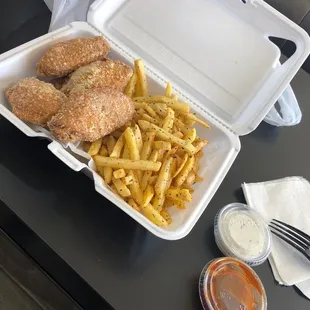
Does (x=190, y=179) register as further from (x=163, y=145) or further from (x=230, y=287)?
(x=230, y=287)

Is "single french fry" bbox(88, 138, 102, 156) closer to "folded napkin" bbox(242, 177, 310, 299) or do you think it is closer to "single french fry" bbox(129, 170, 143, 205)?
"single french fry" bbox(129, 170, 143, 205)

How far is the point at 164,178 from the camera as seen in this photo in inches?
40.2

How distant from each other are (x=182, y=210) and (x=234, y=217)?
0.16 meters

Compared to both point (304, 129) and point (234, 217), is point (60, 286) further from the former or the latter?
point (304, 129)

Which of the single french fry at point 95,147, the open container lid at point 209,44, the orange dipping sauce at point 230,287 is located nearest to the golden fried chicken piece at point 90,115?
the single french fry at point 95,147

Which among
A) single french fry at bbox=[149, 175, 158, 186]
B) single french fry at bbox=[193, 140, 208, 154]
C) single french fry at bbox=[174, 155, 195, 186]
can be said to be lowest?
single french fry at bbox=[149, 175, 158, 186]

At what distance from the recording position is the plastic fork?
116cm

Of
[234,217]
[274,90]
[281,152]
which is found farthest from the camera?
[281,152]

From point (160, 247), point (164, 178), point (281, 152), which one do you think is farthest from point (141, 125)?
point (281, 152)

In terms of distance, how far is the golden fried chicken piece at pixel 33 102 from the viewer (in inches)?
39.9

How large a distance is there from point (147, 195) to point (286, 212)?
0.44 meters

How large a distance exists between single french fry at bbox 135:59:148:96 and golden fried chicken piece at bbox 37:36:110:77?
0.08 meters

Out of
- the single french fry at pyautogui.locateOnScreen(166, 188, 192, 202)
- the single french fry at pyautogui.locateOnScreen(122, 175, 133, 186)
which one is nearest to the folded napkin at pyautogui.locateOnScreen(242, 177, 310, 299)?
the single french fry at pyautogui.locateOnScreen(166, 188, 192, 202)

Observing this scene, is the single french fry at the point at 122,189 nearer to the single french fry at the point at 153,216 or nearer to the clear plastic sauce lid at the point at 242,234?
the single french fry at the point at 153,216
